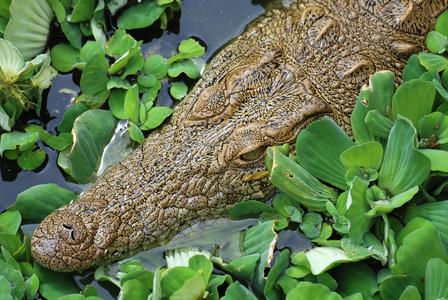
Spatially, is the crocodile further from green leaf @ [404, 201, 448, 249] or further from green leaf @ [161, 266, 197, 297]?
green leaf @ [404, 201, 448, 249]

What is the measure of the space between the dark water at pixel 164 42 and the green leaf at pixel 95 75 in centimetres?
25

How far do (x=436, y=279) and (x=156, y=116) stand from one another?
2179 millimetres

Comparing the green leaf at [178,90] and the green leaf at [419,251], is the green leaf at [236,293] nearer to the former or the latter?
the green leaf at [419,251]

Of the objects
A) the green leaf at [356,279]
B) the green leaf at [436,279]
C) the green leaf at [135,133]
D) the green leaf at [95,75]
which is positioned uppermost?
the green leaf at [95,75]

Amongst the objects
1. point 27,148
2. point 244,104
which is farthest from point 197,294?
point 27,148

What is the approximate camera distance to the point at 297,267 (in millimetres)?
2916

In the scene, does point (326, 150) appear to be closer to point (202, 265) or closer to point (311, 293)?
point (311, 293)

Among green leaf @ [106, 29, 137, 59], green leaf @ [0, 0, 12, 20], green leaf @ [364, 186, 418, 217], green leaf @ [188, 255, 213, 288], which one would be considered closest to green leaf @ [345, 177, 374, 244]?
green leaf @ [364, 186, 418, 217]

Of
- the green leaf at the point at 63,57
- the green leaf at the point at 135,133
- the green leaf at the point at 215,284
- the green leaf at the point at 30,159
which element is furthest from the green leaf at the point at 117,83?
the green leaf at the point at 215,284

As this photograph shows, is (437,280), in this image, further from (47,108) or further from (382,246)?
(47,108)

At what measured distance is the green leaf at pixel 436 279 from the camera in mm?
2449

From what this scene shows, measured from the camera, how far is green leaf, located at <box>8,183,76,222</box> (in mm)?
3232

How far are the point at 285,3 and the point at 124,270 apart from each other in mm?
2738

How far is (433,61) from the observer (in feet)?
11.4
